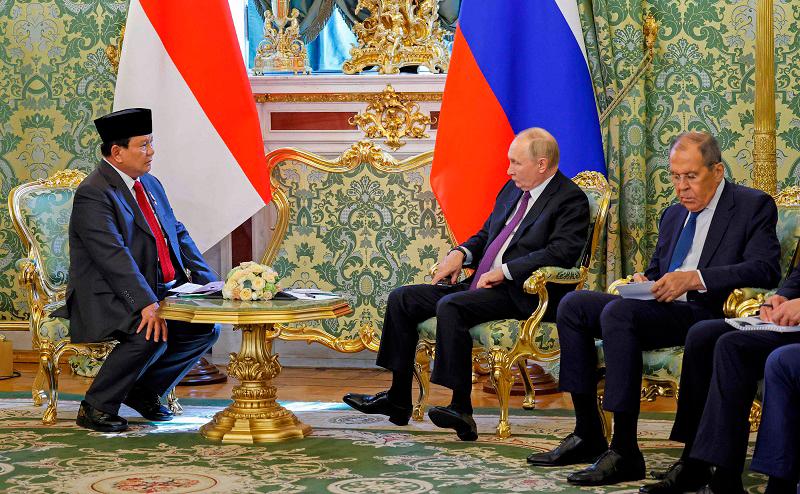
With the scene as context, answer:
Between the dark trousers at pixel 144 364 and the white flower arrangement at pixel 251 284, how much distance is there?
437mm

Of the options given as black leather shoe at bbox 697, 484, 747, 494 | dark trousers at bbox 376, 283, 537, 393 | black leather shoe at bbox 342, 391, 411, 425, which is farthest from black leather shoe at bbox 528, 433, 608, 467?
black leather shoe at bbox 342, 391, 411, 425

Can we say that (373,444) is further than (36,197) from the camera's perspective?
No

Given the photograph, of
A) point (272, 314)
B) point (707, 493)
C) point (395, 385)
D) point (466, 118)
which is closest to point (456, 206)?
point (466, 118)

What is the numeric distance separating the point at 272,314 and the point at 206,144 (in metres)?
1.65

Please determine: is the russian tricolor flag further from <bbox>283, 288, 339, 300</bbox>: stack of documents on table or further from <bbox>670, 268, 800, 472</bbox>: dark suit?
<bbox>670, 268, 800, 472</bbox>: dark suit

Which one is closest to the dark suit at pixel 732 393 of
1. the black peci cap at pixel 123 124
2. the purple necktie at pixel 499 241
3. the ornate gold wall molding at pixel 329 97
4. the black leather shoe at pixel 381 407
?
the purple necktie at pixel 499 241

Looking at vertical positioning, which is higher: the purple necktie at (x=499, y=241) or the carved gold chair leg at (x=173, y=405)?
the purple necktie at (x=499, y=241)

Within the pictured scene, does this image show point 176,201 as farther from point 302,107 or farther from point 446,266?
point 446,266

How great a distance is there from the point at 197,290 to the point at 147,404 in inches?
22.7

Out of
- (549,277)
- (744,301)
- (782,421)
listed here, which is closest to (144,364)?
(549,277)

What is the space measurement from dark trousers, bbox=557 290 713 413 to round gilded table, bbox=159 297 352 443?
0.97 m

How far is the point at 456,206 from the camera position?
550cm

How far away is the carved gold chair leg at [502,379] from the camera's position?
4.56 metres

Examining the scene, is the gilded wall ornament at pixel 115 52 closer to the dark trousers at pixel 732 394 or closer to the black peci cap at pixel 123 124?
the black peci cap at pixel 123 124
